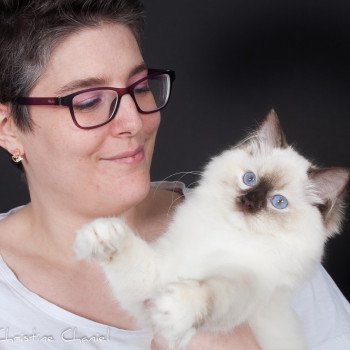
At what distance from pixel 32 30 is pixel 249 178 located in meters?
0.71

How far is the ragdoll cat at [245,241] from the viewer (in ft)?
4.69

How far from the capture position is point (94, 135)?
1648 millimetres

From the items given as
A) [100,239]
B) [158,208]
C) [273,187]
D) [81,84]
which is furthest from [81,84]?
[158,208]

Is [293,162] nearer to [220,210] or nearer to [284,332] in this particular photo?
[220,210]

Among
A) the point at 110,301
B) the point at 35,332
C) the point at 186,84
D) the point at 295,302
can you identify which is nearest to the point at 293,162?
the point at 295,302

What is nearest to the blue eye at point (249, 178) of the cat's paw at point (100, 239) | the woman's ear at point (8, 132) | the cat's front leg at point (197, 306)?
the cat's front leg at point (197, 306)

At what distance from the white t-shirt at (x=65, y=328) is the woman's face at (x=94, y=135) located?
0.33m

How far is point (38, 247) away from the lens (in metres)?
2.07

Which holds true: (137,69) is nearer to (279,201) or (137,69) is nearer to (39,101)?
(39,101)

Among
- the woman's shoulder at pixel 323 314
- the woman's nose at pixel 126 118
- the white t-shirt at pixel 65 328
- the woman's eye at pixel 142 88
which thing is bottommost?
the white t-shirt at pixel 65 328

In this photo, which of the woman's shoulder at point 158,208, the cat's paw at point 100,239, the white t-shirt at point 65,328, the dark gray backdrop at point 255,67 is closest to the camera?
the cat's paw at point 100,239

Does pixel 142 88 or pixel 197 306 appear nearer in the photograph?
pixel 197 306

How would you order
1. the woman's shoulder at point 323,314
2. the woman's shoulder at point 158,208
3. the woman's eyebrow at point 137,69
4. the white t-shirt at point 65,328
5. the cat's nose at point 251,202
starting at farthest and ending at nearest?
the woman's shoulder at point 158,208, the woman's shoulder at point 323,314, the white t-shirt at point 65,328, the woman's eyebrow at point 137,69, the cat's nose at point 251,202

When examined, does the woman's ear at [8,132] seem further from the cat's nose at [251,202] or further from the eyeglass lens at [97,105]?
the cat's nose at [251,202]
